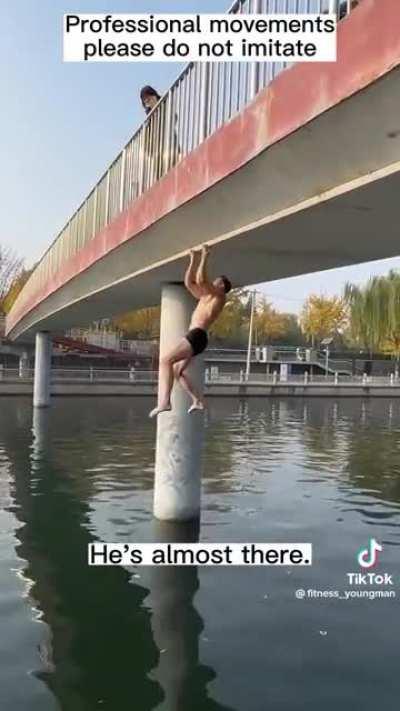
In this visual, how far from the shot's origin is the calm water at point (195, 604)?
282 inches

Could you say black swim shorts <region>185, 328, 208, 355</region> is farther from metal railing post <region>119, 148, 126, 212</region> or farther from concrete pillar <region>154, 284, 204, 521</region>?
metal railing post <region>119, 148, 126, 212</region>

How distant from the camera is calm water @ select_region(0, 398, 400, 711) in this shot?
7164mm

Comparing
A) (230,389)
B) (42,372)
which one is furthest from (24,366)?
(230,389)

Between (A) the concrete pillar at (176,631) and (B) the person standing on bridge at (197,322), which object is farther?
(A) the concrete pillar at (176,631)

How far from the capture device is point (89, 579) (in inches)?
414

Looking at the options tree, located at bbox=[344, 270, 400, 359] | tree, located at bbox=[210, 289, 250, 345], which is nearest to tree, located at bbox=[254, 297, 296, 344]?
tree, located at bbox=[210, 289, 250, 345]

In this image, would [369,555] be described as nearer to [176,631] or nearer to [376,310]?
[176,631]

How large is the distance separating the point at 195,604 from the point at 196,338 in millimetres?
5025

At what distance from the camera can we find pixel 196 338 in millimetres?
5961

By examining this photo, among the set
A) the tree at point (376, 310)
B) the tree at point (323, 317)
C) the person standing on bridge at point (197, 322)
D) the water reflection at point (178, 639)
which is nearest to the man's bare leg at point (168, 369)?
the person standing on bridge at point (197, 322)

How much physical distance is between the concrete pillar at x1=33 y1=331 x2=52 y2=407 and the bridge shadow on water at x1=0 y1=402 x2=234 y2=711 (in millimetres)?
25910

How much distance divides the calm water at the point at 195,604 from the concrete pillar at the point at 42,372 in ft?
61.4

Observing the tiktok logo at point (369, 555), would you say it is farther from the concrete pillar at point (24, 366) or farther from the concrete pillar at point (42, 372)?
the concrete pillar at point (24, 366)

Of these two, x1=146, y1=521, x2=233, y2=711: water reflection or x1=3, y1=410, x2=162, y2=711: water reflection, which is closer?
x1=146, y1=521, x2=233, y2=711: water reflection
